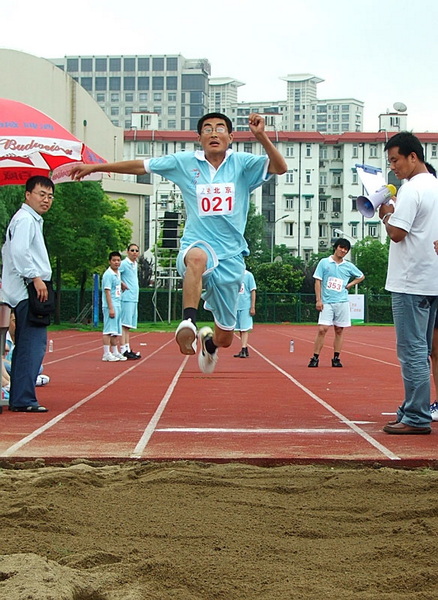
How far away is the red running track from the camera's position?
209 inches

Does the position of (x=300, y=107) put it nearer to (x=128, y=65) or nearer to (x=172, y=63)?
(x=172, y=63)

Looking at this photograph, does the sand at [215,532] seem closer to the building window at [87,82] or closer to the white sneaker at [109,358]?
the white sneaker at [109,358]

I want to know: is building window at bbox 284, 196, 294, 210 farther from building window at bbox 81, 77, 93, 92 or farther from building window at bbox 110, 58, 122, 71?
building window at bbox 81, 77, 93, 92

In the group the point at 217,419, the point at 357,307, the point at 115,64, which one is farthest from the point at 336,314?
the point at 115,64

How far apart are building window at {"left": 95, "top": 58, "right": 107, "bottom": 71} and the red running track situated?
5797 inches

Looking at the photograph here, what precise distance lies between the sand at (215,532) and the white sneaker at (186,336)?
118 centimetres

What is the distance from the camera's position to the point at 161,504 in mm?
4020

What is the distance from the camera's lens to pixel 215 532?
139 inches

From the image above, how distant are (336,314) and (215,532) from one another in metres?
10.6

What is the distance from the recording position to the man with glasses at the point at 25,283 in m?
7.36

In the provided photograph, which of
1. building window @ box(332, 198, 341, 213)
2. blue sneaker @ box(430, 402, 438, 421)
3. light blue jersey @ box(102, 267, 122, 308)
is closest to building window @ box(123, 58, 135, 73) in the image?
building window @ box(332, 198, 341, 213)

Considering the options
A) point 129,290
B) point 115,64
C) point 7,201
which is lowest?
point 129,290

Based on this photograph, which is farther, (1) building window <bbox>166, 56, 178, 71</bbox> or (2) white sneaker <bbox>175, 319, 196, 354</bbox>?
(1) building window <bbox>166, 56, 178, 71</bbox>

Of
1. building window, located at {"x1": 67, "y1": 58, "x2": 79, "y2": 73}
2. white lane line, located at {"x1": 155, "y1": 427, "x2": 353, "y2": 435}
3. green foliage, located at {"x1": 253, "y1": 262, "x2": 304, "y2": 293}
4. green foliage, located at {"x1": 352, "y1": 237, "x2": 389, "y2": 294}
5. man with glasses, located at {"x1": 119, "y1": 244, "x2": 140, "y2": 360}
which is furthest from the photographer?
building window, located at {"x1": 67, "y1": 58, "x2": 79, "y2": 73}
